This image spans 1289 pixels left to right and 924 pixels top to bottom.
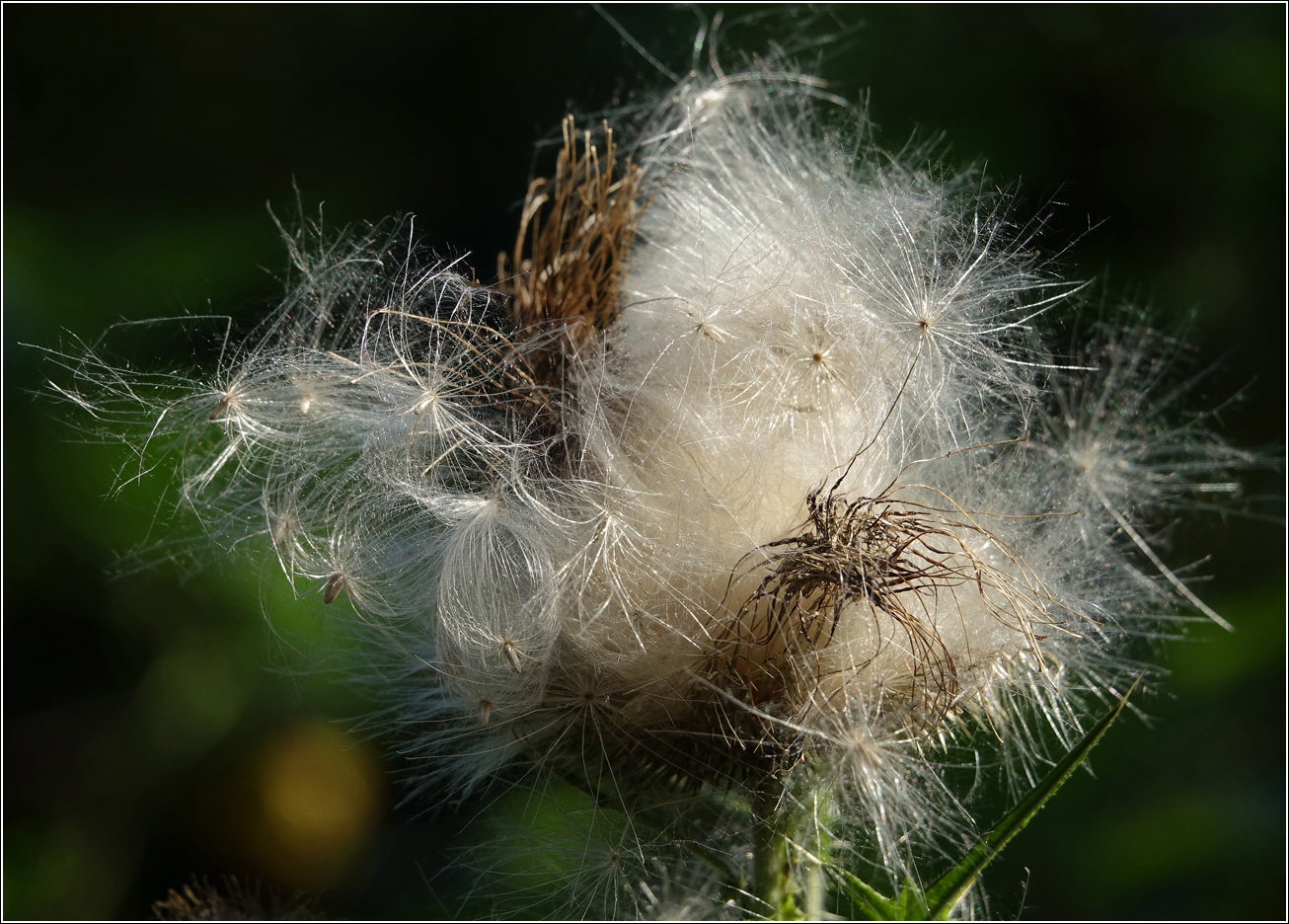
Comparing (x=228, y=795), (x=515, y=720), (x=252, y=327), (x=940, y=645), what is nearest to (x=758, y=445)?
(x=940, y=645)

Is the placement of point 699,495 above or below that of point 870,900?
above

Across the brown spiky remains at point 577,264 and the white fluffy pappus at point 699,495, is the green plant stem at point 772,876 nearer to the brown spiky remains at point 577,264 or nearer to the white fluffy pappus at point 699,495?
the white fluffy pappus at point 699,495

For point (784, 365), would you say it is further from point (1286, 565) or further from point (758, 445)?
point (1286, 565)

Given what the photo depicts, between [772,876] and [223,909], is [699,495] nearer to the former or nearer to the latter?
[772,876]

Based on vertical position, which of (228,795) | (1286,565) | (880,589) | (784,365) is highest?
(1286,565)

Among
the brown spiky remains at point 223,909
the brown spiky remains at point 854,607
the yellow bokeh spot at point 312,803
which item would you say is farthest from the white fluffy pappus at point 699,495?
the yellow bokeh spot at point 312,803

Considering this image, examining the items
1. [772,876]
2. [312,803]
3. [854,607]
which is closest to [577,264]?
[854,607]
